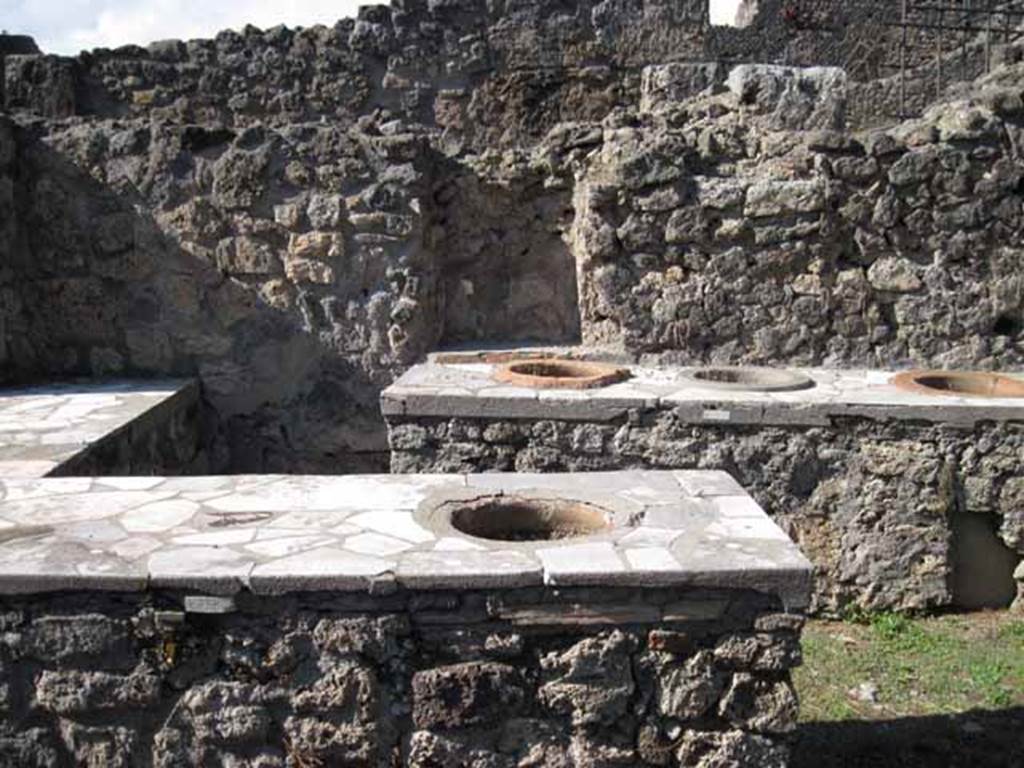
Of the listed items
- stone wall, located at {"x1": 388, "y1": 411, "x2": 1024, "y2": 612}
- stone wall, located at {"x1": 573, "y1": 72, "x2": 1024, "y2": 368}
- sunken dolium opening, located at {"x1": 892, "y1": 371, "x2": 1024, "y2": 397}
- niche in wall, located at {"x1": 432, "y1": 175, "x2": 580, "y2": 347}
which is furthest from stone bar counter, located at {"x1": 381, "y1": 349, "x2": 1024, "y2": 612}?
Result: niche in wall, located at {"x1": 432, "y1": 175, "x2": 580, "y2": 347}

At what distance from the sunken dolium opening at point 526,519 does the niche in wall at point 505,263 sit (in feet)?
10.7

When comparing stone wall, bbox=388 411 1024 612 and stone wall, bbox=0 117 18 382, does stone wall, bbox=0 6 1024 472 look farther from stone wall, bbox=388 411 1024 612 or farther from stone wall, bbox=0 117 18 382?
stone wall, bbox=388 411 1024 612

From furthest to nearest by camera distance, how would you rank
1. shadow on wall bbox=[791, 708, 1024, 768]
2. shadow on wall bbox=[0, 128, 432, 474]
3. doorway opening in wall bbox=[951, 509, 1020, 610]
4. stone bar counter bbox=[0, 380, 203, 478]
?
shadow on wall bbox=[0, 128, 432, 474] → doorway opening in wall bbox=[951, 509, 1020, 610] → stone bar counter bbox=[0, 380, 203, 478] → shadow on wall bbox=[791, 708, 1024, 768]

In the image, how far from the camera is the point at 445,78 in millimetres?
9188

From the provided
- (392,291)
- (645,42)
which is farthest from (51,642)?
(645,42)

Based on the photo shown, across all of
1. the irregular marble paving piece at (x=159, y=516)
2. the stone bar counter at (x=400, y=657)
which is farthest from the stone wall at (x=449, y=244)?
the stone bar counter at (x=400, y=657)

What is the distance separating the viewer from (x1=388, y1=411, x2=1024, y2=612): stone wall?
493cm

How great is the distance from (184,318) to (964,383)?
178 inches

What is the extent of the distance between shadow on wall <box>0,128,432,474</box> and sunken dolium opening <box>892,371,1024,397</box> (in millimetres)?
2921

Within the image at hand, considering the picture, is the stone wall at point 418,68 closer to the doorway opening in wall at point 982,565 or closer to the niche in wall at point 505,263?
the niche in wall at point 505,263

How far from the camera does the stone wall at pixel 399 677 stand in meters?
2.71

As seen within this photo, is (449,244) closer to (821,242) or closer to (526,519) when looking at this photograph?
(821,242)

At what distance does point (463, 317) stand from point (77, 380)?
2.36 m

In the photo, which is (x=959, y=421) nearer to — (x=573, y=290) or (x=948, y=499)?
(x=948, y=499)
